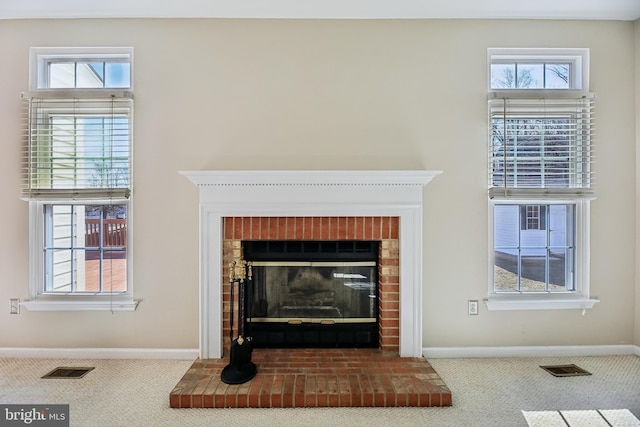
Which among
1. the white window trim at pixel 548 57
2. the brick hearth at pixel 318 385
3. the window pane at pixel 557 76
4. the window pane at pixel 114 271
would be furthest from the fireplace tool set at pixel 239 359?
the window pane at pixel 557 76

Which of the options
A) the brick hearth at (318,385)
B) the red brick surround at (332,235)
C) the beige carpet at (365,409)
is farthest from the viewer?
the red brick surround at (332,235)

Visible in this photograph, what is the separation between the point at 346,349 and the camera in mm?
2508

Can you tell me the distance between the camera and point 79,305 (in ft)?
8.20

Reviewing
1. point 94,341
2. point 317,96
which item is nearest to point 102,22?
point 317,96

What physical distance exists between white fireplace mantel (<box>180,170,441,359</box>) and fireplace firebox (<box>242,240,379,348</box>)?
246 mm

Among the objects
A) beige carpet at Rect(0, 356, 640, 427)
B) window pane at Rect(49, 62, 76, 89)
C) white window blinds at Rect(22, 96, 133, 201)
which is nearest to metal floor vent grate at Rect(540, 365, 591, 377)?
beige carpet at Rect(0, 356, 640, 427)

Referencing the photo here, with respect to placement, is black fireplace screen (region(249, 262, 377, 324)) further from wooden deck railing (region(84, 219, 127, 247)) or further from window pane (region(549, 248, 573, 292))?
window pane (region(549, 248, 573, 292))

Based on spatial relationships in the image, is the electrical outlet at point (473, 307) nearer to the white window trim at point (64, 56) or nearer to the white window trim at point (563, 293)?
the white window trim at point (563, 293)

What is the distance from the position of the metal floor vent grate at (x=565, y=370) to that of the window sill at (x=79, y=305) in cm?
307

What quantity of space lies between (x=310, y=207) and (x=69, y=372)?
2.06m

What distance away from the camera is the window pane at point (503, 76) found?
2.59 meters

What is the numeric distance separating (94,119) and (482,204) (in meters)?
3.06

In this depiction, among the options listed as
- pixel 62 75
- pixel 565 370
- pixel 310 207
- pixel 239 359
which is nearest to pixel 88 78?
pixel 62 75
